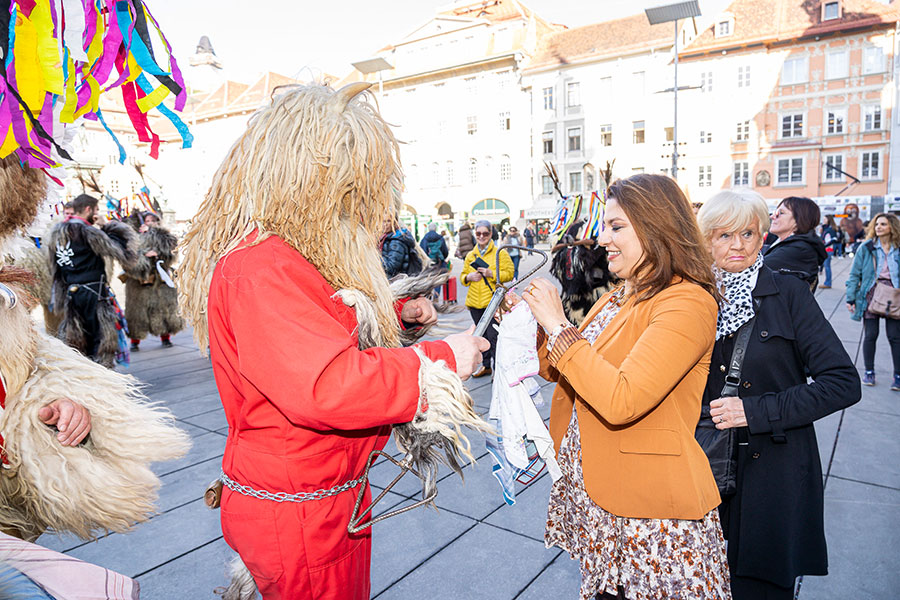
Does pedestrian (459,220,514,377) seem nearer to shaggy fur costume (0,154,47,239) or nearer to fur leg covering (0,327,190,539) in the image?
fur leg covering (0,327,190,539)

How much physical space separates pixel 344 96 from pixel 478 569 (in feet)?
7.80

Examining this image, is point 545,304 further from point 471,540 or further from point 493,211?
→ point 493,211

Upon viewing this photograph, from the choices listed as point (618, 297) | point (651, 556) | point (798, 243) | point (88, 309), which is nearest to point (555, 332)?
point (618, 297)

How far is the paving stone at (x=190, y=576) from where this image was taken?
8.71ft

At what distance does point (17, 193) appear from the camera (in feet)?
5.93

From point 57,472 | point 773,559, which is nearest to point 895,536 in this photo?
point 773,559

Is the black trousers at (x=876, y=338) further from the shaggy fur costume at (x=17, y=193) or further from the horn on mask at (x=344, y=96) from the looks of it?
the shaggy fur costume at (x=17, y=193)

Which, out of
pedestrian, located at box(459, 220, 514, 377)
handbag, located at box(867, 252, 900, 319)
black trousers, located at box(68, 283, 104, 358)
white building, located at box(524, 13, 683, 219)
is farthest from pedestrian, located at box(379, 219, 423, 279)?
white building, located at box(524, 13, 683, 219)

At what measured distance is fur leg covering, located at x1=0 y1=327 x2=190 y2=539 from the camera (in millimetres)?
1812

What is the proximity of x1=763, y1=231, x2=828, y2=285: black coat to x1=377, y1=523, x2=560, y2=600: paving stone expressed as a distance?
7.59 feet

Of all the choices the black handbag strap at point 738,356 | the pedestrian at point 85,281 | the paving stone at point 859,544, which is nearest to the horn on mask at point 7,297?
the black handbag strap at point 738,356

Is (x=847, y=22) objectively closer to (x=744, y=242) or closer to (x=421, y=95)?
(x=421, y=95)

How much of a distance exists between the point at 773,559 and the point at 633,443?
76 cm

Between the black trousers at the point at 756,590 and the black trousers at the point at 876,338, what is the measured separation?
476cm
